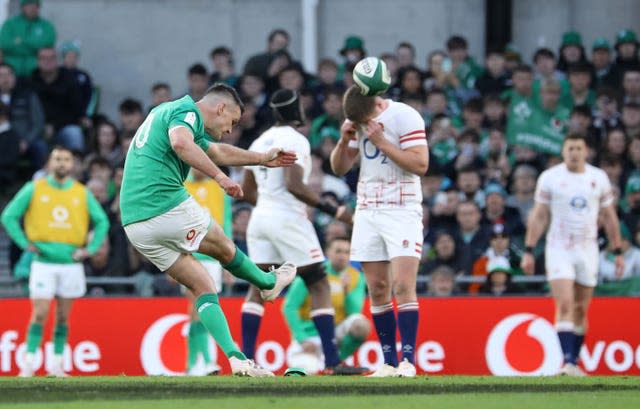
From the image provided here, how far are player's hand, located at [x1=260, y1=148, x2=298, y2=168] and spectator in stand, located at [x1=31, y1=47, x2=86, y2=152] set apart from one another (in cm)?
929

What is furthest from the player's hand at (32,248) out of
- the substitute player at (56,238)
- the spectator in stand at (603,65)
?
the spectator in stand at (603,65)

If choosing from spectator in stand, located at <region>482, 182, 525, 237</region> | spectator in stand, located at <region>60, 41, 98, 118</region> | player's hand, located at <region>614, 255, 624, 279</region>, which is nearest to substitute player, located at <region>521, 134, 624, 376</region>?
player's hand, located at <region>614, 255, 624, 279</region>

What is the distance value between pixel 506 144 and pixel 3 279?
22.0 ft

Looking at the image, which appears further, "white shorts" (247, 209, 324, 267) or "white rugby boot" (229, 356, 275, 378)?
"white shorts" (247, 209, 324, 267)

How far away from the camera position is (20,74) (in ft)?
63.4

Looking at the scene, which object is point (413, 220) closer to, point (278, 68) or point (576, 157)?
point (576, 157)

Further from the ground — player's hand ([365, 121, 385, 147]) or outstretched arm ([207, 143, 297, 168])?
player's hand ([365, 121, 385, 147])

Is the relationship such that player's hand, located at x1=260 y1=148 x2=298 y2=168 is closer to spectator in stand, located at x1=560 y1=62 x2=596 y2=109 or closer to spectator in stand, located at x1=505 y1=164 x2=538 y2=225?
spectator in stand, located at x1=505 y1=164 x2=538 y2=225

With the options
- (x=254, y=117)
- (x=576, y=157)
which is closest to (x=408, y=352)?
(x=576, y=157)

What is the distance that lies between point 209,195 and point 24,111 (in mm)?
4912

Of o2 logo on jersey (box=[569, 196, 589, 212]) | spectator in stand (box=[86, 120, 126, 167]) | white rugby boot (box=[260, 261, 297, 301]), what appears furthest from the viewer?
spectator in stand (box=[86, 120, 126, 167])

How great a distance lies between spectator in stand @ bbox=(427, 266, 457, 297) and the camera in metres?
15.5

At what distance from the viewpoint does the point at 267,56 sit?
19.5 metres

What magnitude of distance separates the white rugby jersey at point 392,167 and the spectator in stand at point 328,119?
23.9ft
